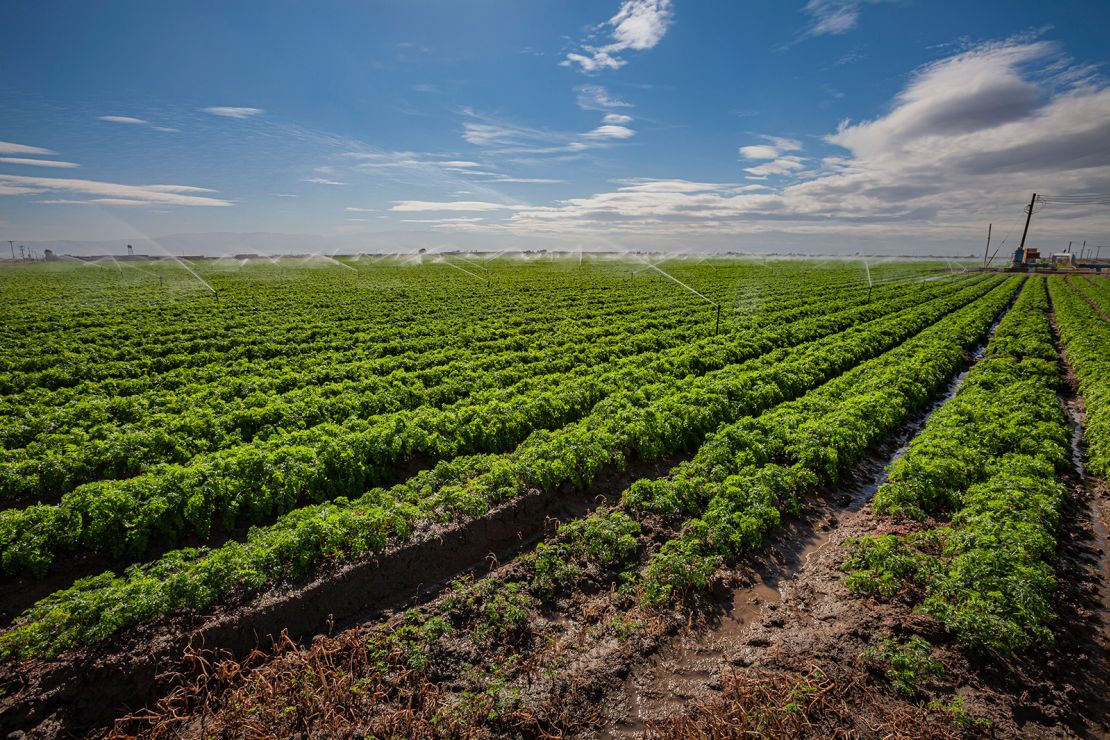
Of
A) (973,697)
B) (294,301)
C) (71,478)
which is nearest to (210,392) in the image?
(71,478)

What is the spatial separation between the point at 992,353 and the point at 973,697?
22879 mm

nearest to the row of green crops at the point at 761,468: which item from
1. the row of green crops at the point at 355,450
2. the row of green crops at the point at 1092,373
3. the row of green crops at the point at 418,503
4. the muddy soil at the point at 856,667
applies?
the muddy soil at the point at 856,667

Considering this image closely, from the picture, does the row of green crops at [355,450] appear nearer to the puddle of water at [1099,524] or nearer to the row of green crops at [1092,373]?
the puddle of water at [1099,524]

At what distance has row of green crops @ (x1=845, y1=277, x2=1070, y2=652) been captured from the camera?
637 centimetres

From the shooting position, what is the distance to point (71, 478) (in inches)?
384

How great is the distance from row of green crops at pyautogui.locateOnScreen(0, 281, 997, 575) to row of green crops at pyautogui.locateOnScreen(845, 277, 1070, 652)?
14.9 feet

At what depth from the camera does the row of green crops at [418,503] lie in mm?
6207

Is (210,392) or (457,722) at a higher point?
(210,392)

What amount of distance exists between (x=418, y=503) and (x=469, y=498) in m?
1.04

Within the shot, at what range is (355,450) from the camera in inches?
411

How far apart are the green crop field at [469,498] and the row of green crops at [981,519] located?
1.9 inches

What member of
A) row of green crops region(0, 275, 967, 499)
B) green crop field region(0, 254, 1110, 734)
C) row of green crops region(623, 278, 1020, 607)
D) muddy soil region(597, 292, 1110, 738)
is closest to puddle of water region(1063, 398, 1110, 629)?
muddy soil region(597, 292, 1110, 738)

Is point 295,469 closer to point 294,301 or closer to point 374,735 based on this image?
point 374,735

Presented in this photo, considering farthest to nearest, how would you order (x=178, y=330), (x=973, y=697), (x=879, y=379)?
(x=178, y=330) < (x=879, y=379) < (x=973, y=697)
